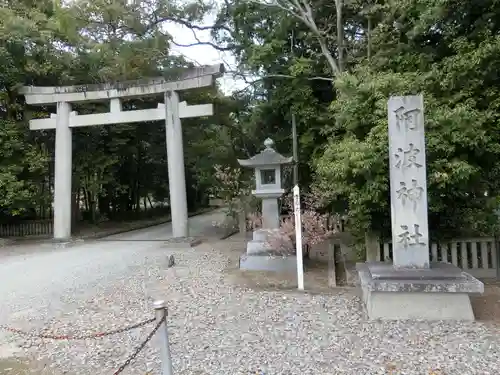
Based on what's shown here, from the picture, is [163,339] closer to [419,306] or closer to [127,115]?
[419,306]

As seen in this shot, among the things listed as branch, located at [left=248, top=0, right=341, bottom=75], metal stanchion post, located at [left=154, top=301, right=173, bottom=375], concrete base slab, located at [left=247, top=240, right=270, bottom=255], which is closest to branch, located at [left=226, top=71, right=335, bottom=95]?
branch, located at [left=248, top=0, right=341, bottom=75]

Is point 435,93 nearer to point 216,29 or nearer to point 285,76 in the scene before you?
point 285,76

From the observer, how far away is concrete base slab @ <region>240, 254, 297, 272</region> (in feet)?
24.9

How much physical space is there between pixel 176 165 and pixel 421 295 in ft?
28.1

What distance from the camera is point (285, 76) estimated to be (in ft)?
34.3

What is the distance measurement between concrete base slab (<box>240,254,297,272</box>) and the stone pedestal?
291cm

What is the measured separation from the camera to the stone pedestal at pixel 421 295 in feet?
14.6

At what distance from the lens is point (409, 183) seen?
16.3ft

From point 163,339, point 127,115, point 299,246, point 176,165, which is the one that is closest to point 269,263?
point 299,246

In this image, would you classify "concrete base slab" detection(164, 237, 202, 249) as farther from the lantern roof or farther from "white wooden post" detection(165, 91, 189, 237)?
the lantern roof

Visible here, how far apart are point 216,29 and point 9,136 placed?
297 inches

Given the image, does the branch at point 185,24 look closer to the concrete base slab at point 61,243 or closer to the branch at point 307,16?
the branch at point 307,16

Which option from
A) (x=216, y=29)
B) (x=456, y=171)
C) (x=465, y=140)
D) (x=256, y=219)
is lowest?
(x=256, y=219)

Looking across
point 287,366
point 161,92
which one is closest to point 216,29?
point 161,92
